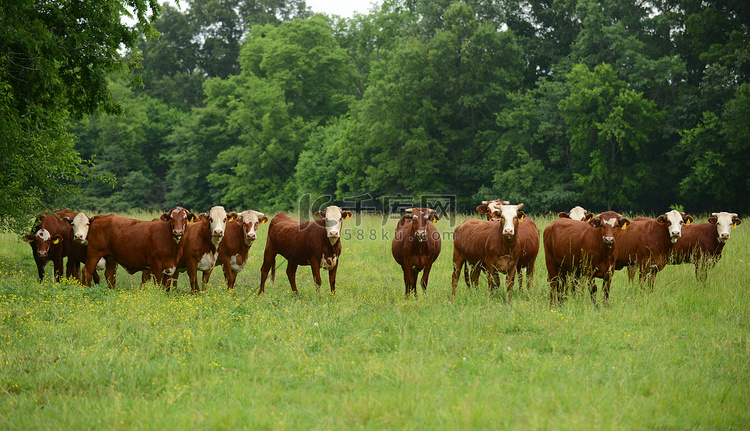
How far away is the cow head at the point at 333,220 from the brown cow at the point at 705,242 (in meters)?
6.55

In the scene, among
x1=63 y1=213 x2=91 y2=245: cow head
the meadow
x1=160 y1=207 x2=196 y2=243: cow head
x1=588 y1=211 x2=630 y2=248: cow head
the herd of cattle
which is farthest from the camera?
x1=63 y1=213 x2=91 y2=245: cow head

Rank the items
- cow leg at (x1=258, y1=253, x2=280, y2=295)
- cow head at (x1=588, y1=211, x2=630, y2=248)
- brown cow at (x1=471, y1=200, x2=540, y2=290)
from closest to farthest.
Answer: cow head at (x1=588, y1=211, x2=630, y2=248)
brown cow at (x1=471, y1=200, x2=540, y2=290)
cow leg at (x1=258, y1=253, x2=280, y2=295)

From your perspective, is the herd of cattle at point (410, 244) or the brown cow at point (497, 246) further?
the herd of cattle at point (410, 244)

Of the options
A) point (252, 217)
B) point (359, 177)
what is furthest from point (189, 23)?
point (252, 217)

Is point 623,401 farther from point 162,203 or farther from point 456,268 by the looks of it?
point 162,203

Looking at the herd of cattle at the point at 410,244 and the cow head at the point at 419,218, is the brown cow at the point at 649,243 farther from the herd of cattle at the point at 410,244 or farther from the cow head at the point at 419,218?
the cow head at the point at 419,218

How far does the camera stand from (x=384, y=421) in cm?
488

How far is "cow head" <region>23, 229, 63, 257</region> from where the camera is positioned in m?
11.6

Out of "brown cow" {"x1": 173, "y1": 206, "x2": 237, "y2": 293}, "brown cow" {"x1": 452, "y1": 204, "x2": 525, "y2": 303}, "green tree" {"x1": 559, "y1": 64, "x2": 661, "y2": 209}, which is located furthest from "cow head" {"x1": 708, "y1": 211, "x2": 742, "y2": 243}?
"green tree" {"x1": 559, "y1": 64, "x2": 661, "y2": 209}

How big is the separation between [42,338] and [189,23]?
5711 cm

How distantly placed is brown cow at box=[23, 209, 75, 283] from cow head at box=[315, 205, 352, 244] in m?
5.18

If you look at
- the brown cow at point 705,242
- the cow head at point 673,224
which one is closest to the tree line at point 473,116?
the cow head at point 673,224

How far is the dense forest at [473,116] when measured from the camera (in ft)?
93.5

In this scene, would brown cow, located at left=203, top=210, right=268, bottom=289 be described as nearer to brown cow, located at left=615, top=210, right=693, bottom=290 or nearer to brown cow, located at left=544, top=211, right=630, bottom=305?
brown cow, located at left=544, top=211, right=630, bottom=305
